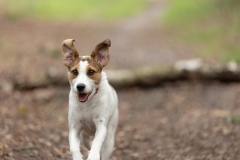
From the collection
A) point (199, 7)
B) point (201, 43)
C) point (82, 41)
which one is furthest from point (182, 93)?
point (199, 7)

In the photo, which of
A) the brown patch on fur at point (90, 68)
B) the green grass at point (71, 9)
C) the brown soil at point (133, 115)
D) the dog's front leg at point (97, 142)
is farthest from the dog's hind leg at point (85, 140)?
the green grass at point (71, 9)

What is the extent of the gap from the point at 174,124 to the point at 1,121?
4508 millimetres

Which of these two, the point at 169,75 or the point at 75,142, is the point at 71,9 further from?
the point at 75,142

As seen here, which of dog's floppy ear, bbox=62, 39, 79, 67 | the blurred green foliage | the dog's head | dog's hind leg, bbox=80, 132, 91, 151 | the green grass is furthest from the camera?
the green grass

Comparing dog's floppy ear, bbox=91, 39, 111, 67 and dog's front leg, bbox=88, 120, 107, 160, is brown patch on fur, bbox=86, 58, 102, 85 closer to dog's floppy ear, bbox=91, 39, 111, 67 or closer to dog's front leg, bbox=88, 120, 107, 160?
dog's floppy ear, bbox=91, 39, 111, 67

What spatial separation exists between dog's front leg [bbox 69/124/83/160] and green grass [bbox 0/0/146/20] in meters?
21.3

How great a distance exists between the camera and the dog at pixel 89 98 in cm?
522

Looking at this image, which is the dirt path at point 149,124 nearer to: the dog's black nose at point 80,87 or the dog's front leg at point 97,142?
the dog's front leg at point 97,142

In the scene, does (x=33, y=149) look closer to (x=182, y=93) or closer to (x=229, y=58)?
(x=182, y=93)

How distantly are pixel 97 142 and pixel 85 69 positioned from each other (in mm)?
1082

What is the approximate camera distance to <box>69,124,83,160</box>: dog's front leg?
5.22 metres

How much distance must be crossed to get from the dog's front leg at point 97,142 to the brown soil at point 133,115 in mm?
1750

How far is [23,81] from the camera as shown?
11.8 m

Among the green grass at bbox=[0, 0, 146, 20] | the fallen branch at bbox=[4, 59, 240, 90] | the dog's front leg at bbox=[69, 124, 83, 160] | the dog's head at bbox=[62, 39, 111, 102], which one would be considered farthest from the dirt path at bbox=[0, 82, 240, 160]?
the green grass at bbox=[0, 0, 146, 20]
